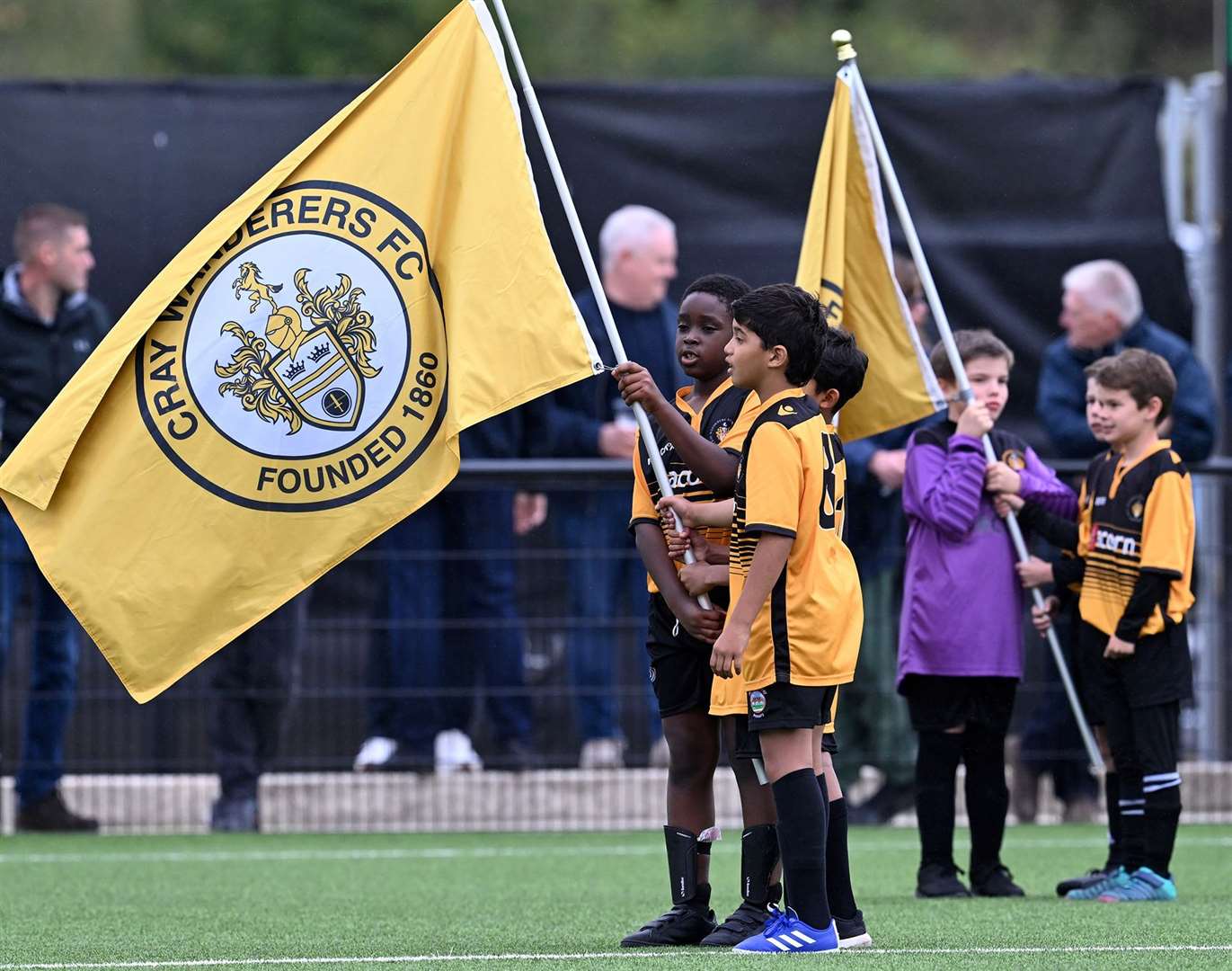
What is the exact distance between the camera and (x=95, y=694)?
32.1 feet

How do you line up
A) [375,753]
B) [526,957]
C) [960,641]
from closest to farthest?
[526,957] → [960,641] → [375,753]

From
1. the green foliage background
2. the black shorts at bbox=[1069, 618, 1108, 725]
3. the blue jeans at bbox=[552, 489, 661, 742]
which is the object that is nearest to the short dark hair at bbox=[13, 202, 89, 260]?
the blue jeans at bbox=[552, 489, 661, 742]

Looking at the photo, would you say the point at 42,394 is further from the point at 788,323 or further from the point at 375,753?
the point at 788,323

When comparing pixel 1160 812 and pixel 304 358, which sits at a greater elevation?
pixel 304 358

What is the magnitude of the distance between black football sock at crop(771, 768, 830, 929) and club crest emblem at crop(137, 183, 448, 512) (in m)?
1.45

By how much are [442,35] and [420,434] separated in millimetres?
1120

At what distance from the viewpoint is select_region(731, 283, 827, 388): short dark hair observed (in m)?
5.83

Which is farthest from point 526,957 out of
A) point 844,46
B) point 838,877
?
point 844,46

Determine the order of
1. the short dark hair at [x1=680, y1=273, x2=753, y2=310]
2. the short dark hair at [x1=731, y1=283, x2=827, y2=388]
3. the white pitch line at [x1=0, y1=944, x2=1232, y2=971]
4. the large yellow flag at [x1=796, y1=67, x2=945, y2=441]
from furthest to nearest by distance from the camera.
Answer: the large yellow flag at [x1=796, y1=67, x2=945, y2=441], the short dark hair at [x1=680, y1=273, x2=753, y2=310], the short dark hair at [x1=731, y1=283, x2=827, y2=388], the white pitch line at [x1=0, y1=944, x2=1232, y2=971]

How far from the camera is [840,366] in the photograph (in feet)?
21.1

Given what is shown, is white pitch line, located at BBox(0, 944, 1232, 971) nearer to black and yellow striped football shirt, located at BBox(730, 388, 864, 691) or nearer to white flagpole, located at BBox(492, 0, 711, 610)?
black and yellow striped football shirt, located at BBox(730, 388, 864, 691)

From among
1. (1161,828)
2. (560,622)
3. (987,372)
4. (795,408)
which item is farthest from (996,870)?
(560,622)

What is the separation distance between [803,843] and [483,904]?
1911mm

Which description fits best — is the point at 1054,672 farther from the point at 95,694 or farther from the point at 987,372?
the point at 95,694
